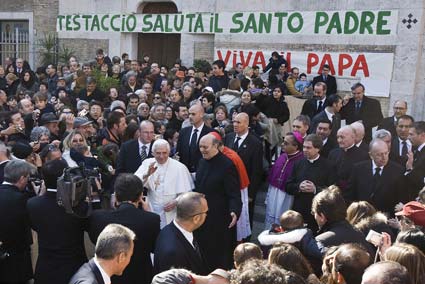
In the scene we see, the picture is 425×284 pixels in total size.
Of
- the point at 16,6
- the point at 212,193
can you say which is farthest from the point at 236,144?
the point at 16,6

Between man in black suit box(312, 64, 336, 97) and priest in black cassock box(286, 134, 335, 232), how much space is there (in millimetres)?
6544

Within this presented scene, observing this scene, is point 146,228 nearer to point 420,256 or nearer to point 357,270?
point 357,270

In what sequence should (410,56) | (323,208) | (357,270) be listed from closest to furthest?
1. (357,270)
2. (323,208)
3. (410,56)

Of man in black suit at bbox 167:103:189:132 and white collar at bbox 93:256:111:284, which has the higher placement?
man in black suit at bbox 167:103:189:132

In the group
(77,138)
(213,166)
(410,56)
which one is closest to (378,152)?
(213,166)

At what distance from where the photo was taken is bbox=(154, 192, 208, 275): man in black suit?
135 inches

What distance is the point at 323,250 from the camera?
3.54 meters

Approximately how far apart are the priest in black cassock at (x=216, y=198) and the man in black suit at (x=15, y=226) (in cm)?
186

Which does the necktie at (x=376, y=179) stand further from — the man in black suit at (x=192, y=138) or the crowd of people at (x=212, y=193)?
the man in black suit at (x=192, y=138)

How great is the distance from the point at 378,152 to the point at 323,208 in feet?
5.74

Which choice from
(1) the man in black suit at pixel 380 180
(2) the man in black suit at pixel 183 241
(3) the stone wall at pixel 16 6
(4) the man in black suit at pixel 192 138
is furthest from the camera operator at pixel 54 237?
(3) the stone wall at pixel 16 6

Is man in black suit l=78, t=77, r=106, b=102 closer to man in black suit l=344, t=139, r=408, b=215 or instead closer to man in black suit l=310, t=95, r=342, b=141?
man in black suit l=310, t=95, r=342, b=141

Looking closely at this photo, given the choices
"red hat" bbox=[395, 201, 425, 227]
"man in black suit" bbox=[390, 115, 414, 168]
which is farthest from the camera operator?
"man in black suit" bbox=[390, 115, 414, 168]

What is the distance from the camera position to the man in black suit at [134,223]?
3.88 m
